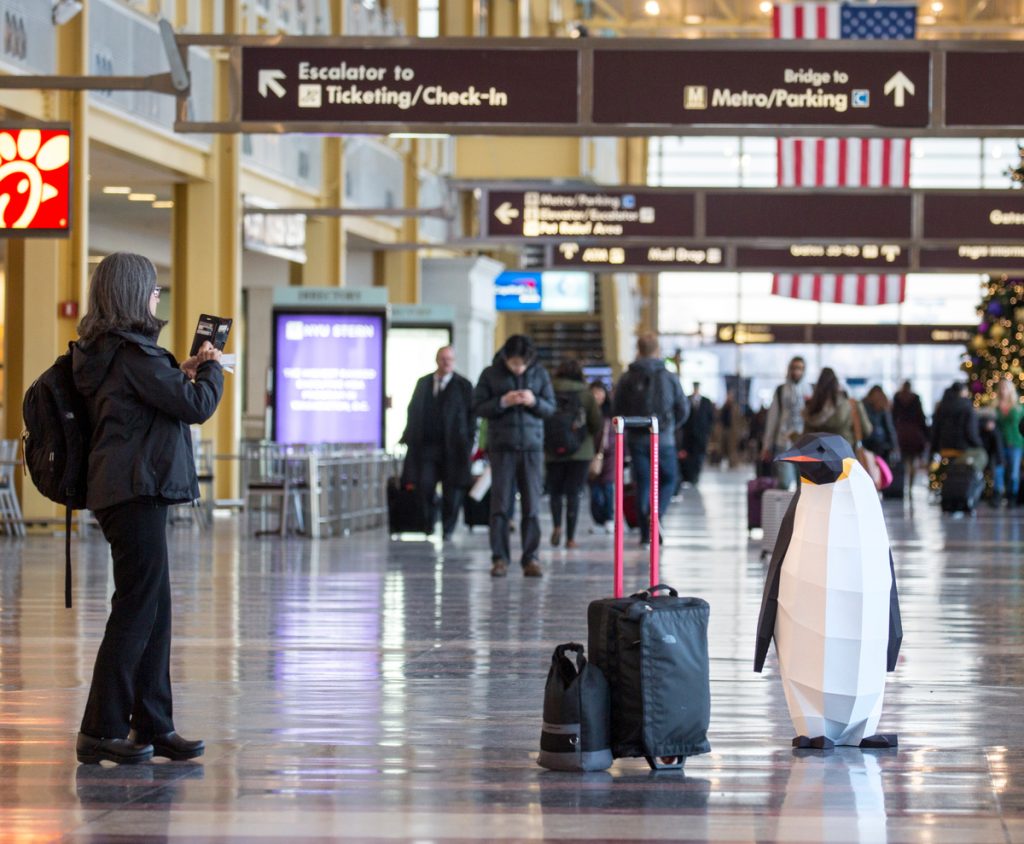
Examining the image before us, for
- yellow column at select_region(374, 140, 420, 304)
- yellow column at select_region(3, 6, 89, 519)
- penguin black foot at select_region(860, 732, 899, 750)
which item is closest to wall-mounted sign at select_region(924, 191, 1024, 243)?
yellow column at select_region(3, 6, 89, 519)

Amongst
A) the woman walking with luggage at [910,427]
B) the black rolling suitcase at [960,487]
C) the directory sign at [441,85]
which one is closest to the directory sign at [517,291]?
the woman walking with luggage at [910,427]

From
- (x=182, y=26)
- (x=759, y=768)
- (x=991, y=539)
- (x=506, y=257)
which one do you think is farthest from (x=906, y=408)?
(x=759, y=768)

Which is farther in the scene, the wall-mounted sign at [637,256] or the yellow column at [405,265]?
the yellow column at [405,265]

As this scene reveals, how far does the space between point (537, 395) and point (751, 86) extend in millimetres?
2590

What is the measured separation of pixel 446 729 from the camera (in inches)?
266

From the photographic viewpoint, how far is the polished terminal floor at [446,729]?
5211 millimetres

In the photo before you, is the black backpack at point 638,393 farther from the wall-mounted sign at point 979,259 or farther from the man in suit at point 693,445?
the man in suit at point 693,445

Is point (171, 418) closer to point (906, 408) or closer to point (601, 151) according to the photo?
point (906, 408)

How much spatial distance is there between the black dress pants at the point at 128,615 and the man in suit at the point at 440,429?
34.0ft

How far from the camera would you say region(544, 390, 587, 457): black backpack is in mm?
16250

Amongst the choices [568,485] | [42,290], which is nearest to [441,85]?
[568,485]

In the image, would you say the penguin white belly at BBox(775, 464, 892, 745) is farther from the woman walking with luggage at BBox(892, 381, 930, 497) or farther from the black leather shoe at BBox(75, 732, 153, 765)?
the woman walking with luggage at BBox(892, 381, 930, 497)

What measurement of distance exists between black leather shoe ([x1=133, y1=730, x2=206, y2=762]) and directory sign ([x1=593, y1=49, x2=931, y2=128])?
7681 mm

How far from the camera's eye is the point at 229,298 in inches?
880
